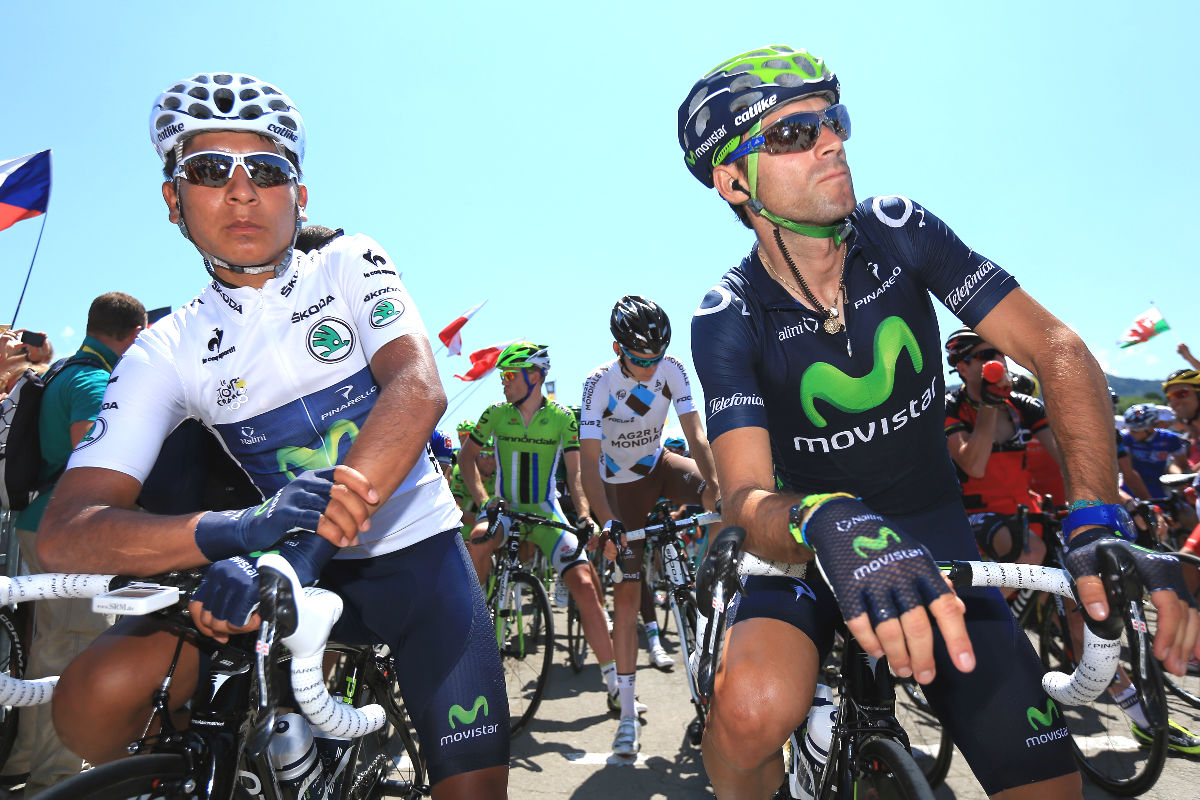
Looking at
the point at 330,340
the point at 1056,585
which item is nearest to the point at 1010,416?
the point at 1056,585

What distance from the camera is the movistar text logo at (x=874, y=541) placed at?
160 centimetres

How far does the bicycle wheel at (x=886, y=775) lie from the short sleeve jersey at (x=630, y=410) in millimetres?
4746

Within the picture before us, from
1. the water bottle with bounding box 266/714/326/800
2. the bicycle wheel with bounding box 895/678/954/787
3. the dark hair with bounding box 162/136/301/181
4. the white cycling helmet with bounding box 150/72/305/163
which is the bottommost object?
the bicycle wheel with bounding box 895/678/954/787

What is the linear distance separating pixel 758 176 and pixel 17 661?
20.1 feet

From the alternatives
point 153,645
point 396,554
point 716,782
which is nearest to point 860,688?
point 716,782

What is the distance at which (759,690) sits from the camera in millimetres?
2248

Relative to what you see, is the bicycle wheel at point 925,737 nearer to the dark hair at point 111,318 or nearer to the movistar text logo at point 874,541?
the movistar text logo at point 874,541

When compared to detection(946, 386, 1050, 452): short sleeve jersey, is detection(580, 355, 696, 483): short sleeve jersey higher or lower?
higher

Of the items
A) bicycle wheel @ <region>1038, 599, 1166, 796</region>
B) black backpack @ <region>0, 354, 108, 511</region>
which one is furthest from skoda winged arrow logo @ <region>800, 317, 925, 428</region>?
black backpack @ <region>0, 354, 108, 511</region>

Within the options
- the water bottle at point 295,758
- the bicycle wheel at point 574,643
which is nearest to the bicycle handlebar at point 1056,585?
the water bottle at point 295,758

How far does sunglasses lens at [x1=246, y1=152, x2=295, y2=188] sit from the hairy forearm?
253 cm

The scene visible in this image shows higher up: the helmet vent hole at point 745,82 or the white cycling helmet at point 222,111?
the white cycling helmet at point 222,111

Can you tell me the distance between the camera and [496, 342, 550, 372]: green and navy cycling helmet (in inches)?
306

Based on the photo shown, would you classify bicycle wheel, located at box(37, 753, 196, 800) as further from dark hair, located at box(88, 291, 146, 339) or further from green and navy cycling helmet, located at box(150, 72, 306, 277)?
dark hair, located at box(88, 291, 146, 339)
